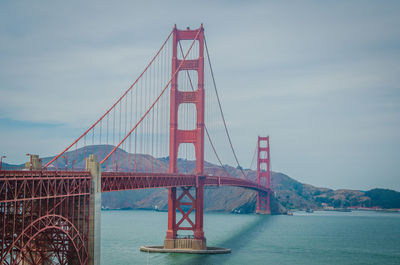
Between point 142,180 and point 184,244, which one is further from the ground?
point 142,180

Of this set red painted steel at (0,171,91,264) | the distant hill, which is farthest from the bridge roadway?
the distant hill

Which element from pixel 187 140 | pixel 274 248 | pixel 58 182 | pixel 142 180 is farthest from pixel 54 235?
pixel 274 248

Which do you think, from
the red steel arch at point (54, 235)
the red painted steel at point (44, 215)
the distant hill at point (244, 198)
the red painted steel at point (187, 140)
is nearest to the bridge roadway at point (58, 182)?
the red painted steel at point (44, 215)

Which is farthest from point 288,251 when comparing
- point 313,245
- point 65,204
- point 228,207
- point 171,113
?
point 228,207

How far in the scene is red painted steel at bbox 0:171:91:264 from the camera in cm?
2095

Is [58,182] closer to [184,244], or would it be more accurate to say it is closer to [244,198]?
[184,244]

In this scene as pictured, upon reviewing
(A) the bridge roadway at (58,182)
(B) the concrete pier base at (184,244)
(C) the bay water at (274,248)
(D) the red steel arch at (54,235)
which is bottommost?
(C) the bay water at (274,248)

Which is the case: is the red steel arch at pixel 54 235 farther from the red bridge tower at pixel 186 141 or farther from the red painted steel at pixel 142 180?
the red bridge tower at pixel 186 141

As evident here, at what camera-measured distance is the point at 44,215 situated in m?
24.2

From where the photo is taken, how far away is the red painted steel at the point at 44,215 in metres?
21.0

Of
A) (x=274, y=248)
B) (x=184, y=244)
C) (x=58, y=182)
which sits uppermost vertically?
(x=58, y=182)

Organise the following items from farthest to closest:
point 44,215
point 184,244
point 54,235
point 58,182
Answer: point 184,244, point 54,235, point 58,182, point 44,215

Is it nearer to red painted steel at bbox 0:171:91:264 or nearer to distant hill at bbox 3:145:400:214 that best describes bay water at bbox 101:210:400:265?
red painted steel at bbox 0:171:91:264

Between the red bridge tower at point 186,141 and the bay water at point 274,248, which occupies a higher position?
the red bridge tower at point 186,141
